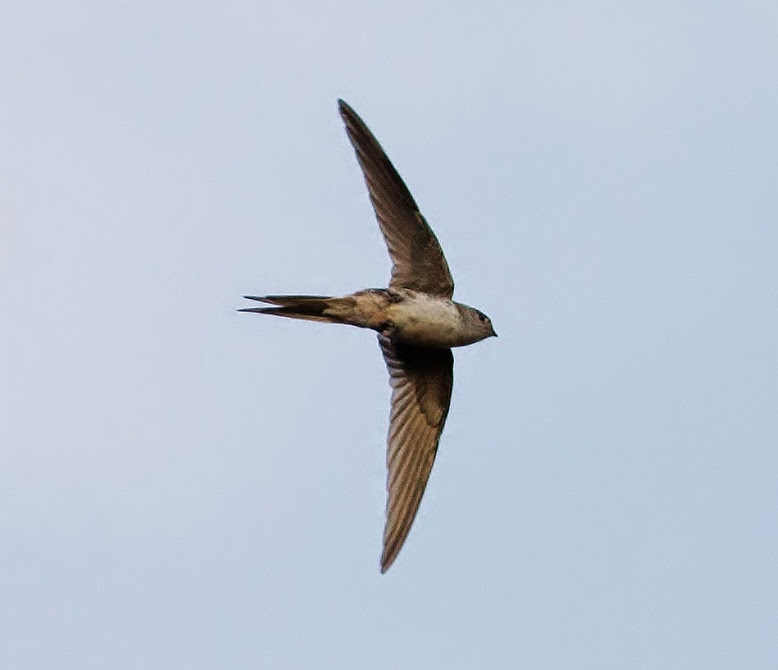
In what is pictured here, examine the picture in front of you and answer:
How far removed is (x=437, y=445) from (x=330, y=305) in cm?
133

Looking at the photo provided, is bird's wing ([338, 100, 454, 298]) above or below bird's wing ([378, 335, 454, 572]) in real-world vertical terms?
above

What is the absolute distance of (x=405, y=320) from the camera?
1073 centimetres

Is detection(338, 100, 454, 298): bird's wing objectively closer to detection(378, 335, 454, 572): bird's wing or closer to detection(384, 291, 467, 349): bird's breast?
detection(384, 291, 467, 349): bird's breast

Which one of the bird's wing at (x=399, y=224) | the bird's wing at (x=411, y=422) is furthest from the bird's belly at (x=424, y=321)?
the bird's wing at (x=411, y=422)

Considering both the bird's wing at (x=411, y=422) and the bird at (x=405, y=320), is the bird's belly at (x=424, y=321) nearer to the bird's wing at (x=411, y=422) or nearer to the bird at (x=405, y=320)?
the bird at (x=405, y=320)

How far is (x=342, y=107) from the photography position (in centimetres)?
1045

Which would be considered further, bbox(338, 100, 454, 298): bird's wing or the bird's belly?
the bird's belly

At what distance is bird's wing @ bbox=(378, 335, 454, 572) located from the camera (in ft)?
36.5

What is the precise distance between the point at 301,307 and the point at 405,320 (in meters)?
0.62

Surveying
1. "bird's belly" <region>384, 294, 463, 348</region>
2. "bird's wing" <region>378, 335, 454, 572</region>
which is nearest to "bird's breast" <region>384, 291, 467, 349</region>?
"bird's belly" <region>384, 294, 463, 348</region>

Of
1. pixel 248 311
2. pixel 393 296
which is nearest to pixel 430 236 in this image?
pixel 393 296

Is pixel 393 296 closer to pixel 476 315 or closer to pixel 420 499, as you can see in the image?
pixel 476 315

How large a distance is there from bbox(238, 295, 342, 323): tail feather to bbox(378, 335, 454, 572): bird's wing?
24.5 inches

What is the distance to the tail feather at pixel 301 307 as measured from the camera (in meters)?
10.2
